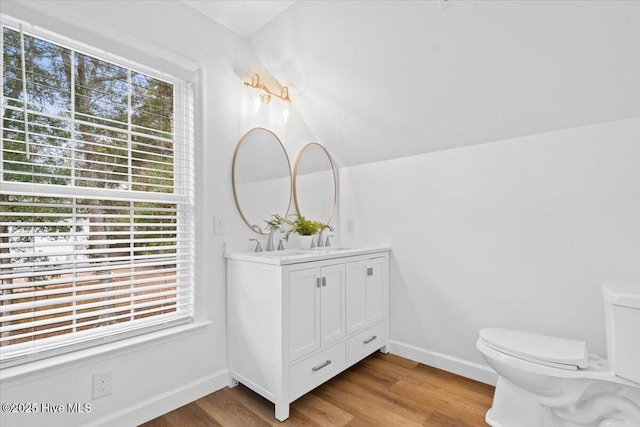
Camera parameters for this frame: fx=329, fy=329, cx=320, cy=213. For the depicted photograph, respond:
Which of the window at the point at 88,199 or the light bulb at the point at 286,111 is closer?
the window at the point at 88,199

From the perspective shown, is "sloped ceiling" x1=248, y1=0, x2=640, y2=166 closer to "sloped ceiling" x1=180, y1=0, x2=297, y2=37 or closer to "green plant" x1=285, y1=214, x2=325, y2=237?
"sloped ceiling" x1=180, y1=0, x2=297, y2=37

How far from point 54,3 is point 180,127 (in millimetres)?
767

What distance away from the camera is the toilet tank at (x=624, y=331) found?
1.36 m

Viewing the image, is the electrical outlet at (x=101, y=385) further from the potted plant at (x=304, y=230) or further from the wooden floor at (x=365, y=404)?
the potted plant at (x=304, y=230)

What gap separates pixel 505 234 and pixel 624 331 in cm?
81

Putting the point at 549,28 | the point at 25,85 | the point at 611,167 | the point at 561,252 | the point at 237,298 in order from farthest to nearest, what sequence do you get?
the point at 237,298 < the point at 561,252 < the point at 611,167 < the point at 549,28 < the point at 25,85

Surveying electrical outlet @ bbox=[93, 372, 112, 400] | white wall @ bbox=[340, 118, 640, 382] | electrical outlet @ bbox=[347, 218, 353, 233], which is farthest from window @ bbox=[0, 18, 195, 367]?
white wall @ bbox=[340, 118, 640, 382]

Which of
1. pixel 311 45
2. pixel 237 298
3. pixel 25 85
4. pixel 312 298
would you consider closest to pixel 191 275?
pixel 237 298

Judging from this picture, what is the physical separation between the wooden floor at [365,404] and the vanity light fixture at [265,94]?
1.95 m

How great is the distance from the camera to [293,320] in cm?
183

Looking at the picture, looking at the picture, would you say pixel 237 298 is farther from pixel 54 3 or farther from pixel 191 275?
pixel 54 3

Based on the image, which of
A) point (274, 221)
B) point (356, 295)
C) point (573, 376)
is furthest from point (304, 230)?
point (573, 376)

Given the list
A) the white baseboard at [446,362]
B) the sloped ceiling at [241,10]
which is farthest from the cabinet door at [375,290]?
the sloped ceiling at [241,10]

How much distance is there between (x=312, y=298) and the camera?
1951 mm
